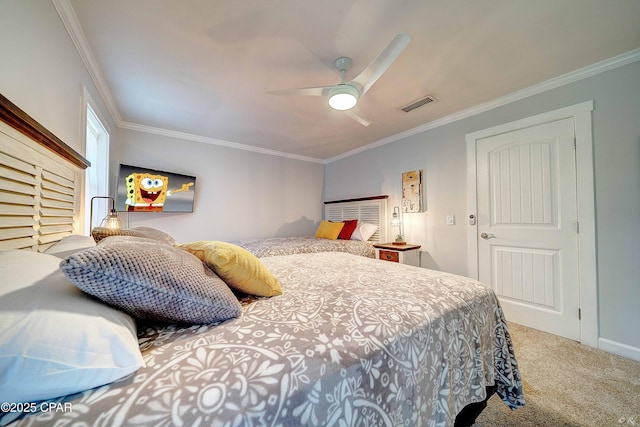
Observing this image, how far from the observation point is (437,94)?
247 cm

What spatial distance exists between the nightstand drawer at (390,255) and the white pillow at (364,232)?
51 cm

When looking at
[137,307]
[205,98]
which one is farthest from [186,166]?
[137,307]

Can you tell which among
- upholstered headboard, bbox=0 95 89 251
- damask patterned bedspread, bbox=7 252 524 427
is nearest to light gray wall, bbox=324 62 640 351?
damask patterned bedspread, bbox=7 252 524 427

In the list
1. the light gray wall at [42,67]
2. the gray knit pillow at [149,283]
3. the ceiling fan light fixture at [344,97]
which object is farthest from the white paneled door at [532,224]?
the light gray wall at [42,67]

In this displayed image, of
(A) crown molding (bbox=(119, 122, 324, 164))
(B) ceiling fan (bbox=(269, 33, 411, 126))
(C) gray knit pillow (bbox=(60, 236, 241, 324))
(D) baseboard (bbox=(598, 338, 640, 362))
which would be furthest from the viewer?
(A) crown molding (bbox=(119, 122, 324, 164))

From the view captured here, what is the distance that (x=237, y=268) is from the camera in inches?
39.1

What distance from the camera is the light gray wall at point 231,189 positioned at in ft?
11.2

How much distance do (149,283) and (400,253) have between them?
2.93 metres

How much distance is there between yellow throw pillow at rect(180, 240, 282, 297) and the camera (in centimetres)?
98

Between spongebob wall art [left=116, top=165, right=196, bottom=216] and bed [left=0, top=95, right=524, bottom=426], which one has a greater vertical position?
spongebob wall art [left=116, top=165, right=196, bottom=216]

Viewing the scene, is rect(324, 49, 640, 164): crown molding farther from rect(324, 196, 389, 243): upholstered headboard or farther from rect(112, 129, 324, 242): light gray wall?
rect(112, 129, 324, 242): light gray wall

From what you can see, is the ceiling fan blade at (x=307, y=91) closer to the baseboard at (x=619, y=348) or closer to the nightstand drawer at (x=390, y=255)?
the nightstand drawer at (x=390, y=255)

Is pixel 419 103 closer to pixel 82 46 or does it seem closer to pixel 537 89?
pixel 537 89

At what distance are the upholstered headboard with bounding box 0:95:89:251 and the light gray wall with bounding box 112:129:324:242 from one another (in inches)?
81.2
